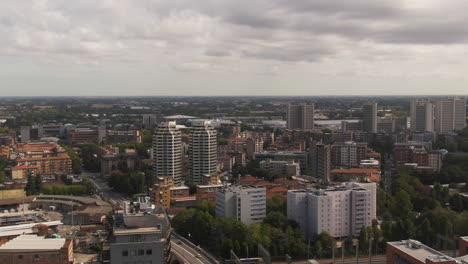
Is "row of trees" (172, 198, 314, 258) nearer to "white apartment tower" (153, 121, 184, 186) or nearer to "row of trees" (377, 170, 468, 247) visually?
"row of trees" (377, 170, 468, 247)

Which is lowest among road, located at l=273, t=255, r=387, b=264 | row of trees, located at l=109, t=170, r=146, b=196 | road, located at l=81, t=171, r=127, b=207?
road, located at l=81, t=171, r=127, b=207

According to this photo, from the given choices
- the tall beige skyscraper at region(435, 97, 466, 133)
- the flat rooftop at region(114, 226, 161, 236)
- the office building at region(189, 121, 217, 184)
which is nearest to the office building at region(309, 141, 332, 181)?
the office building at region(189, 121, 217, 184)

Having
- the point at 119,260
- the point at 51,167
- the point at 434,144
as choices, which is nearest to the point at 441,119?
the point at 434,144

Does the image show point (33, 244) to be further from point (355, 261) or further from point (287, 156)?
point (287, 156)

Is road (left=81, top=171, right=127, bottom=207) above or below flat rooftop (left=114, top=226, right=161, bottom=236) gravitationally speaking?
below

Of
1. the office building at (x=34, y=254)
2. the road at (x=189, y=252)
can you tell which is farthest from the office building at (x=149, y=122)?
the office building at (x=34, y=254)

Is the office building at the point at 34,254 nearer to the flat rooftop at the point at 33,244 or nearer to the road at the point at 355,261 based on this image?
the flat rooftop at the point at 33,244

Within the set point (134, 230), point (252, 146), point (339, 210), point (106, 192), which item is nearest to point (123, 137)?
point (252, 146)
